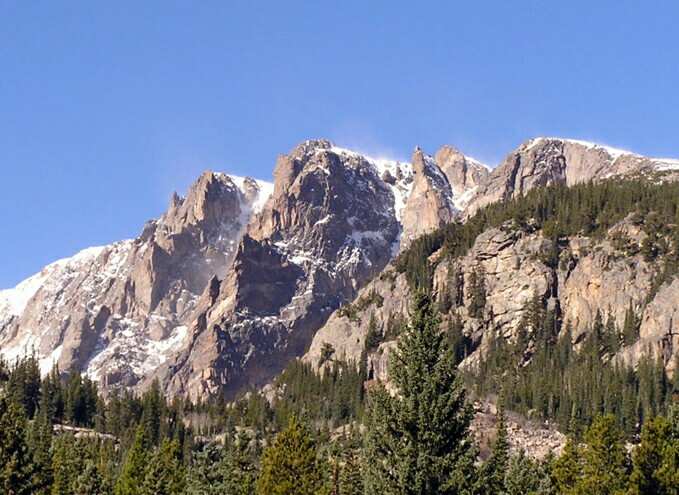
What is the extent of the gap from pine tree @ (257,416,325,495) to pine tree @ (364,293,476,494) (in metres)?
43.9

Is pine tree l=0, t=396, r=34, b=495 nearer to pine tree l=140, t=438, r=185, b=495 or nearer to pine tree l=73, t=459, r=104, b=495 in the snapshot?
pine tree l=140, t=438, r=185, b=495

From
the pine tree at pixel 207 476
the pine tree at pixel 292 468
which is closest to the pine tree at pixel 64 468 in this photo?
the pine tree at pixel 207 476

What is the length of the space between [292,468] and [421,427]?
4809 cm

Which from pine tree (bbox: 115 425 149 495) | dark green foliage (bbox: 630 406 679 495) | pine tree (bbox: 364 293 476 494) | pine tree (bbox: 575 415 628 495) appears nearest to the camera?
pine tree (bbox: 364 293 476 494)

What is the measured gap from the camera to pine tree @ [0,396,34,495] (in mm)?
87312

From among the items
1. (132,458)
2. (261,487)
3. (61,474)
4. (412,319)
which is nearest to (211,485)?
(261,487)

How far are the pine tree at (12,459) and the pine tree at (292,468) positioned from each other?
67.0 ft

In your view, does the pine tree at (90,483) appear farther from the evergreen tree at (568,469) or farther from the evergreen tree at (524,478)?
the evergreen tree at (568,469)

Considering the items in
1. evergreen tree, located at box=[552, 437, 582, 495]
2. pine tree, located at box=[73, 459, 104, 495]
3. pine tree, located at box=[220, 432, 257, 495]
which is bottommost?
pine tree, located at box=[73, 459, 104, 495]

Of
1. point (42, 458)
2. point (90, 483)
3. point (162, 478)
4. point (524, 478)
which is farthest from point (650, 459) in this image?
point (42, 458)

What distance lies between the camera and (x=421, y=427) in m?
51.7

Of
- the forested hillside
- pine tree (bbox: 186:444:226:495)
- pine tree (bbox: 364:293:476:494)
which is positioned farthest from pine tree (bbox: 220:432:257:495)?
pine tree (bbox: 364:293:476:494)

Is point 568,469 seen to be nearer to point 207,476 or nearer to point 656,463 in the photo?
point 656,463

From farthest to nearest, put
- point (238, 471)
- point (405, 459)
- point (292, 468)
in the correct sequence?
point (238, 471) < point (292, 468) < point (405, 459)
